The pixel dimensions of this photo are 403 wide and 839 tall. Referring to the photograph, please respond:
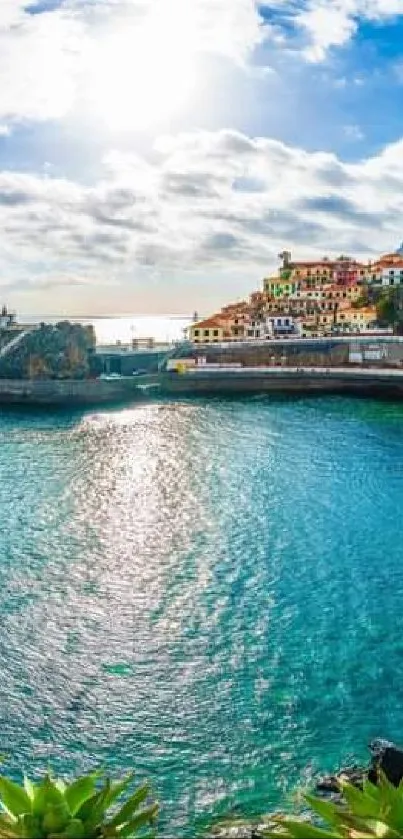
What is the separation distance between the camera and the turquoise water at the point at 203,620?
16.2 meters

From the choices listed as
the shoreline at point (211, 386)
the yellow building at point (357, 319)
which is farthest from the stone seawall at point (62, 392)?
the yellow building at point (357, 319)

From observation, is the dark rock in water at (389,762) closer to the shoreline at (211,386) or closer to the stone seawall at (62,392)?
the shoreline at (211,386)

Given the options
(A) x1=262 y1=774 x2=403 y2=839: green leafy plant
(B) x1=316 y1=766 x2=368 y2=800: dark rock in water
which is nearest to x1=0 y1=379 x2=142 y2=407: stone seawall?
(B) x1=316 y1=766 x2=368 y2=800: dark rock in water

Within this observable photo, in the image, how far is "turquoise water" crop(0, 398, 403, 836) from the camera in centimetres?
1619

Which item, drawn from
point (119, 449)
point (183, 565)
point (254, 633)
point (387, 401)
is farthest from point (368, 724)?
point (387, 401)

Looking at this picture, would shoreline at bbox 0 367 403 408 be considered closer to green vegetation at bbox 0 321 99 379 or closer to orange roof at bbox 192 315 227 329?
green vegetation at bbox 0 321 99 379

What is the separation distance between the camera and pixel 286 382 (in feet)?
243

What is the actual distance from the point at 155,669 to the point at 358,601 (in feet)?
22.8

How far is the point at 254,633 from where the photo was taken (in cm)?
2125

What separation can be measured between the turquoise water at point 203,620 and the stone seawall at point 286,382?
2814cm

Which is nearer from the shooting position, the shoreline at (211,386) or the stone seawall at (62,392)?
the stone seawall at (62,392)

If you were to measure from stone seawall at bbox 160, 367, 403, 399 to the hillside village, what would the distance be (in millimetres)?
14570

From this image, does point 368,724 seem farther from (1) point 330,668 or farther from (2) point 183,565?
(2) point 183,565

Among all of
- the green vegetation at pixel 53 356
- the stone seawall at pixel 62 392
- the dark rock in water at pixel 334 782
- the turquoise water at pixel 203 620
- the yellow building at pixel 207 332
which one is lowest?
the dark rock in water at pixel 334 782
